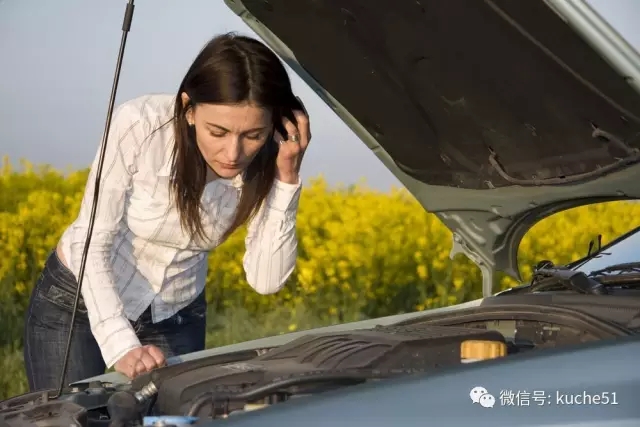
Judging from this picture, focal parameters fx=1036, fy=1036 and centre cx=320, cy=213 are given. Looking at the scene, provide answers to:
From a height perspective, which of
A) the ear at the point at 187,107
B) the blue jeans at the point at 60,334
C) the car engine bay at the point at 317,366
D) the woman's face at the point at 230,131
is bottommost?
the car engine bay at the point at 317,366

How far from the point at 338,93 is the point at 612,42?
1057 mm

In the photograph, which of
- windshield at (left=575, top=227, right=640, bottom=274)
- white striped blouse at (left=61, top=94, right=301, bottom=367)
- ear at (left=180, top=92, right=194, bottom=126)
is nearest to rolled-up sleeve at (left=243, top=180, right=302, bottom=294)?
white striped blouse at (left=61, top=94, right=301, bottom=367)

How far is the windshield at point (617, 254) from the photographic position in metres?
2.73

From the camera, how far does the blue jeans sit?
2906mm

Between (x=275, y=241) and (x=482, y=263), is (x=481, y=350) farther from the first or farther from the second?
(x=482, y=263)

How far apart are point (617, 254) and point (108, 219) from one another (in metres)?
1.36

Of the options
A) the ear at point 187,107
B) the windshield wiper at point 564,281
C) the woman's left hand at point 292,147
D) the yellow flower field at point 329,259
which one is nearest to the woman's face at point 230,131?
the ear at point 187,107

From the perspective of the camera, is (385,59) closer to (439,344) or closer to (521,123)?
(521,123)

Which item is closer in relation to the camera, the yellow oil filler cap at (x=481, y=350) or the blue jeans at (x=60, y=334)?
the yellow oil filler cap at (x=481, y=350)

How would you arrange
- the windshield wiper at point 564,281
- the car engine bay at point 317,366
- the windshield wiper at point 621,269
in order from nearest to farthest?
1. the car engine bay at point 317,366
2. the windshield wiper at point 564,281
3. the windshield wiper at point 621,269

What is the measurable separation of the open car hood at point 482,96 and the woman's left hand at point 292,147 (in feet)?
0.36

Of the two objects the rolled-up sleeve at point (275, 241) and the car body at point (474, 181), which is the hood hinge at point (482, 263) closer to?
the car body at point (474, 181)

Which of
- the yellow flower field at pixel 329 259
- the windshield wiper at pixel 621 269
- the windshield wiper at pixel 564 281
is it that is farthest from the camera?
the yellow flower field at pixel 329 259

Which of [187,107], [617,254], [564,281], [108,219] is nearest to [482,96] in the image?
[564,281]
